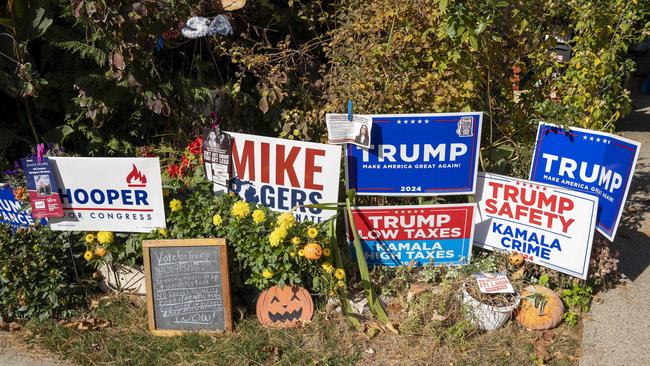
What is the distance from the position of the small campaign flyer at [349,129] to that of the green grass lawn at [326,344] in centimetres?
118

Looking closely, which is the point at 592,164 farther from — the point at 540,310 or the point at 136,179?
the point at 136,179

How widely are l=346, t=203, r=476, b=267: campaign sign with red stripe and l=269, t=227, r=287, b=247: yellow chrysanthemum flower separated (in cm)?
56

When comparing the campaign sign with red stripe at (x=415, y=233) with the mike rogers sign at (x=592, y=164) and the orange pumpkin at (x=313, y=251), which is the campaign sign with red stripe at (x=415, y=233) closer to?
the orange pumpkin at (x=313, y=251)

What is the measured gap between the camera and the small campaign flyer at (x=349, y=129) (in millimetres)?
4062

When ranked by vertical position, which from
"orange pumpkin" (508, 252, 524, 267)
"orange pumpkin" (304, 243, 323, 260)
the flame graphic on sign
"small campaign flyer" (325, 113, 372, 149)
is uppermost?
"small campaign flyer" (325, 113, 372, 149)

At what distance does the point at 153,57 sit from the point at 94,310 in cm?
232

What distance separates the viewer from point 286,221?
3891 mm

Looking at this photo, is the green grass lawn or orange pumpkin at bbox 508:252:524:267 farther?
orange pumpkin at bbox 508:252:524:267

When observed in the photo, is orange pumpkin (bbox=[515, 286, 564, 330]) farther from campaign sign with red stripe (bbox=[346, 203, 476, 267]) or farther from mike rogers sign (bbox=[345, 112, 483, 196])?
mike rogers sign (bbox=[345, 112, 483, 196])

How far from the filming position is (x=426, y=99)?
453 cm

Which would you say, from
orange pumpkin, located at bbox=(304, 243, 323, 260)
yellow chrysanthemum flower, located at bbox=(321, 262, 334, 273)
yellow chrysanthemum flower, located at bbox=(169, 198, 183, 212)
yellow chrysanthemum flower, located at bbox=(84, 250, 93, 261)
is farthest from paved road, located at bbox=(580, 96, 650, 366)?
yellow chrysanthemum flower, located at bbox=(84, 250, 93, 261)

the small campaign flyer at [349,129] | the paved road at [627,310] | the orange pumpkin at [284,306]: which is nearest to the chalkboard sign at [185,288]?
the orange pumpkin at [284,306]

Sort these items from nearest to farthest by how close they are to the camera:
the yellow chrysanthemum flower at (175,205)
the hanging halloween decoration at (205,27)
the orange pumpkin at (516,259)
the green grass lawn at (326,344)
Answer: the green grass lawn at (326,344) → the yellow chrysanthemum flower at (175,205) → the orange pumpkin at (516,259) → the hanging halloween decoration at (205,27)

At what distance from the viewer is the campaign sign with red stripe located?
13.9 feet
